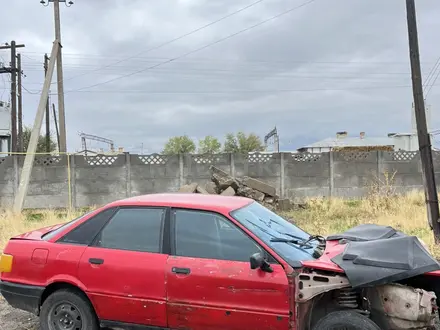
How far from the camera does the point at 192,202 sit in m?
4.21

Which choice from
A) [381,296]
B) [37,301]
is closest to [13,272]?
[37,301]

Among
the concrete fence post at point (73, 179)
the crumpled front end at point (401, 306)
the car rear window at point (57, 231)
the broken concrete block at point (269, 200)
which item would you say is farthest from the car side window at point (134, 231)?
the concrete fence post at point (73, 179)

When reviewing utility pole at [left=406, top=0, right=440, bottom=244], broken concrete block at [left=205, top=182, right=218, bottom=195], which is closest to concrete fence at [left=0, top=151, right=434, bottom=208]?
broken concrete block at [left=205, top=182, right=218, bottom=195]

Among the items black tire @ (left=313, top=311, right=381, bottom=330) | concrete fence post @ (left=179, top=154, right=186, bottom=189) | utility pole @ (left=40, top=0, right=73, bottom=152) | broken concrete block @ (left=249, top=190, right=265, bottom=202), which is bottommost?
black tire @ (left=313, top=311, right=381, bottom=330)

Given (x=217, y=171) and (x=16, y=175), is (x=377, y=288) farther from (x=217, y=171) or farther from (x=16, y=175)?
(x=16, y=175)

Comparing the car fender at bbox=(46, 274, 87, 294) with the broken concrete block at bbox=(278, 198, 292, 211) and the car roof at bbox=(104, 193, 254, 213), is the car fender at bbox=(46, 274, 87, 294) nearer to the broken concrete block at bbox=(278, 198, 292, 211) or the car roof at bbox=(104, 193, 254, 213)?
the car roof at bbox=(104, 193, 254, 213)

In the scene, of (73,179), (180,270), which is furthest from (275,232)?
(73,179)

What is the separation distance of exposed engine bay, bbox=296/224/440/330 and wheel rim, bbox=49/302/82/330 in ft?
6.91

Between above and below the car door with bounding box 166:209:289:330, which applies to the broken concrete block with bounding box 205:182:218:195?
above

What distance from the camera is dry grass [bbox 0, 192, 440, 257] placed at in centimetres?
959

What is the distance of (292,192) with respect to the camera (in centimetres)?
1712

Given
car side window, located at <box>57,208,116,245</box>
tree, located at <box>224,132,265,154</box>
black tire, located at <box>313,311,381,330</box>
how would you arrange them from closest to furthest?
black tire, located at <box>313,311,381,330</box>
car side window, located at <box>57,208,116,245</box>
tree, located at <box>224,132,265,154</box>

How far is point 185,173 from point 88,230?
12445 mm

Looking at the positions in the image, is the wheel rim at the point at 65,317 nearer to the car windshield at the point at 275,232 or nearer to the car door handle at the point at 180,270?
the car door handle at the point at 180,270
